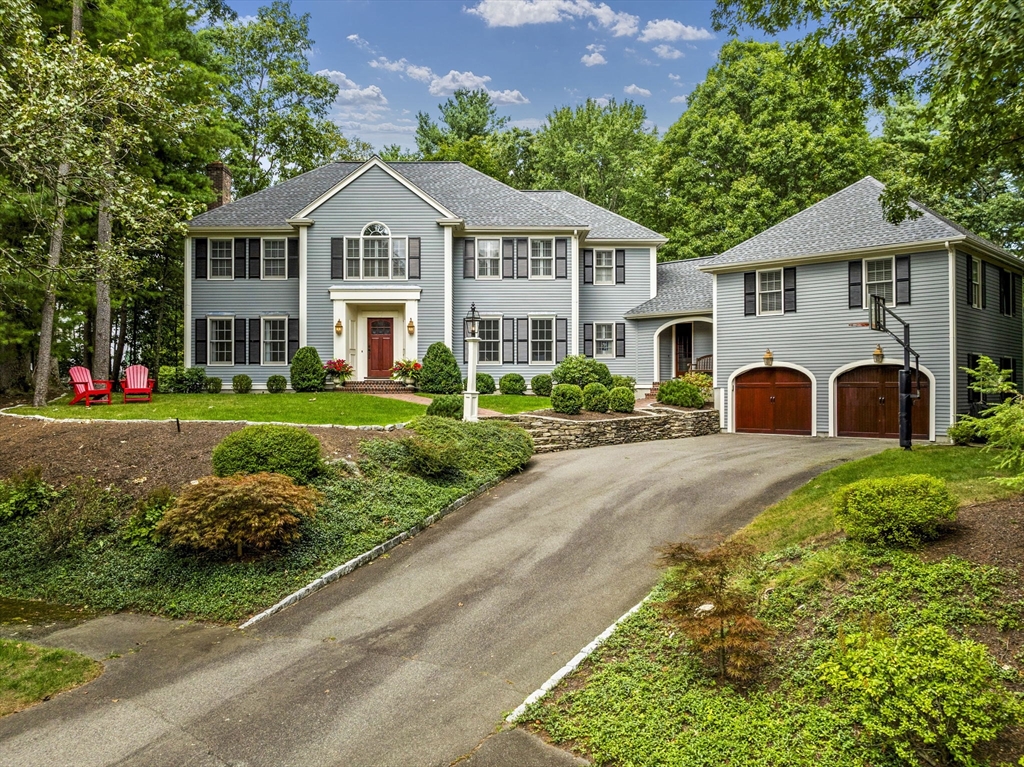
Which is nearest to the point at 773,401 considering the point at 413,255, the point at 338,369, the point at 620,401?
the point at 620,401

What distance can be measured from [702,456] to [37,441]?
1350cm

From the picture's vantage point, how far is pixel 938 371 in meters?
16.1

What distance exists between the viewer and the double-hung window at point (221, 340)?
23.0 meters

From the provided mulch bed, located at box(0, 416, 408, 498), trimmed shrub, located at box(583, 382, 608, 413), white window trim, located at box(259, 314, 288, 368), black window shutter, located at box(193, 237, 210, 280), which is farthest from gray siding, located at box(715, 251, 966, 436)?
black window shutter, located at box(193, 237, 210, 280)

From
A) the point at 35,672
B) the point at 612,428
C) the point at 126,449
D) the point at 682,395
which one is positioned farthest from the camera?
the point at 682,395

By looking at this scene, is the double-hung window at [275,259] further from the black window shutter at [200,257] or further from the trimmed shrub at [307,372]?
the trimmed shrub at [307,372]

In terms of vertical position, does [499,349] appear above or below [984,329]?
below

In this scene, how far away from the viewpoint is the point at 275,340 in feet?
75.7

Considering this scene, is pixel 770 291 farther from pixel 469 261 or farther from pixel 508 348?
pixel 469 261

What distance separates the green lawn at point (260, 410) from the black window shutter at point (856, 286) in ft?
42.1

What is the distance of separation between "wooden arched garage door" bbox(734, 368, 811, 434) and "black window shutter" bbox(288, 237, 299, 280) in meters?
16.7

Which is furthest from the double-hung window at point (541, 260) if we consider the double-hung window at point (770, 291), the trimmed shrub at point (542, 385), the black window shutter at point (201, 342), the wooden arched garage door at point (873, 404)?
the black window shutter at point (201, 342)

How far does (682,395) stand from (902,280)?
6.84 m

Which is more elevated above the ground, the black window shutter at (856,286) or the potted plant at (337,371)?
the black window shutter at (856,286)
